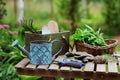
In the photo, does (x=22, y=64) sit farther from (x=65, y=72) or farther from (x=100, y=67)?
(x=100, y=67)

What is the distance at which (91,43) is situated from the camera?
337 centimetres

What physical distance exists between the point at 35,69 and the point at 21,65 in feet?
0.57

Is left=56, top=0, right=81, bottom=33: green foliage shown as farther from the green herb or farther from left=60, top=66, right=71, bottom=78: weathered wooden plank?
left=60, top=66, right=71, bottom=78: weathered wooden plank

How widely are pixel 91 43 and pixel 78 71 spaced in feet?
1.97

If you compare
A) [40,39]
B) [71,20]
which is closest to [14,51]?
[40,39]

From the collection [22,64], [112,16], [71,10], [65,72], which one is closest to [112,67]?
[65,72]

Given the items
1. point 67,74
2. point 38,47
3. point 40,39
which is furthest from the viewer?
point 40,39

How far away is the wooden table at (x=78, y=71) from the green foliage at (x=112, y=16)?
790cm

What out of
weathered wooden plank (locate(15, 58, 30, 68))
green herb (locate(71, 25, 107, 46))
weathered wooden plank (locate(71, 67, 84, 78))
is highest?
green herb (locate(71, 25, 107, 46))

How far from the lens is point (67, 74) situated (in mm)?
2863

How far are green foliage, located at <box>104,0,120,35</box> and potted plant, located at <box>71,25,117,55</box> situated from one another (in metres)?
7.41

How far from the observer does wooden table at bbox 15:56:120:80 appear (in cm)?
279

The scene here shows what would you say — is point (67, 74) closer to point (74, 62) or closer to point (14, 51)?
point (74, 62)

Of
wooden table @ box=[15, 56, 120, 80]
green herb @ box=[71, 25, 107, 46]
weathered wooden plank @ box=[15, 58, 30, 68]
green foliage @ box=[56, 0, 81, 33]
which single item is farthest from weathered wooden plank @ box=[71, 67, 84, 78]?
green foliage @ box=[56, 0, 81, 33]
